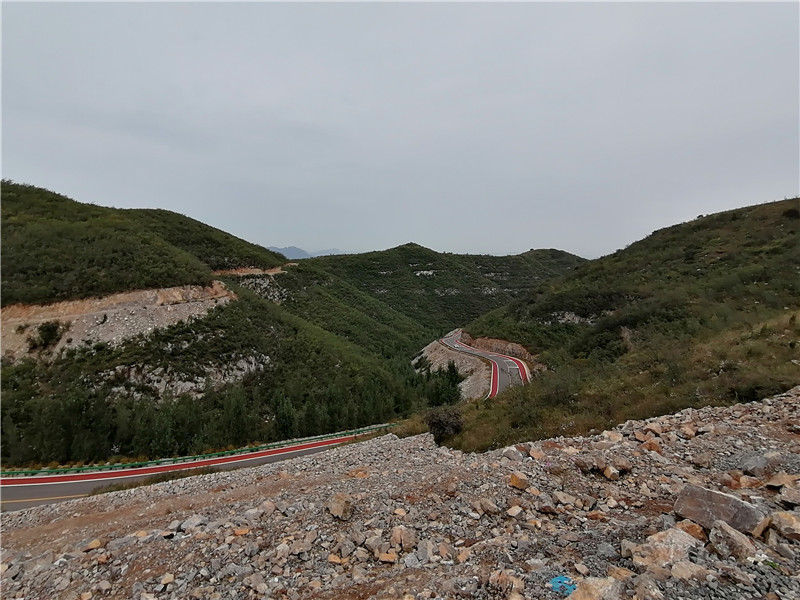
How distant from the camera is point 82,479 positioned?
2059 cm

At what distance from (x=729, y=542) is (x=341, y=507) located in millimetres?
7253

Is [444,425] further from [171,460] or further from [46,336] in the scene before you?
[46,336]

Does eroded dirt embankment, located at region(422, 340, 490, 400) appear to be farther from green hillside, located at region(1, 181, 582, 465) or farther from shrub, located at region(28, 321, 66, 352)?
shrub, located at region(28, 321, 66, 352)

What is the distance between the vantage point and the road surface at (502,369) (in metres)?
35.5

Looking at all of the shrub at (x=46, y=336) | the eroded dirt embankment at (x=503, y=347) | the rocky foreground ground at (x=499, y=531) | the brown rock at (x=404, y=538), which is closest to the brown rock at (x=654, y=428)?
the rocky foreground ground at (x=499, y=531)

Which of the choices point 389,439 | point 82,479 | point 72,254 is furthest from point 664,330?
point 72,254

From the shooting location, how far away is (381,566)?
662 centimetres

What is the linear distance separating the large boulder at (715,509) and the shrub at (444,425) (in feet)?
32.4

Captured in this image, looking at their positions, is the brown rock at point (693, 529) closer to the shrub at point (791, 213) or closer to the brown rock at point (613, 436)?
the brown rock at point (613, 436)

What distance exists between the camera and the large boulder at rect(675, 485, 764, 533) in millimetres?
5340

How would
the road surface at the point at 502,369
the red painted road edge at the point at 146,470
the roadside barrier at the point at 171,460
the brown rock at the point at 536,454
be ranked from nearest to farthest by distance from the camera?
the brown rock at the point at 536,454, the red painted road edge at the point at 146,470, the roadside barrier at the point at 171,460, the road surface at the point at 502,369

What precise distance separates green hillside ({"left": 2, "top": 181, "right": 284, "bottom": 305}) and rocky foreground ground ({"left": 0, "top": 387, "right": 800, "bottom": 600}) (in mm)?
27149

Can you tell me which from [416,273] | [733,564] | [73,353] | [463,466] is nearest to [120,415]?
[73,353]

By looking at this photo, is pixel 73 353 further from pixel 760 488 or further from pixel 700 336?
pixel 700 336
